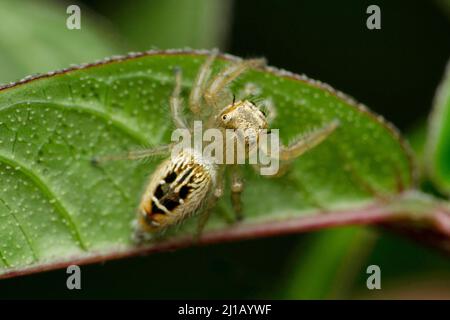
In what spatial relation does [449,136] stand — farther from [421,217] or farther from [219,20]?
[219,20]

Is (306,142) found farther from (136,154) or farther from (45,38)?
(45,38)

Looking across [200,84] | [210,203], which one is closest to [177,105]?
[200,84]

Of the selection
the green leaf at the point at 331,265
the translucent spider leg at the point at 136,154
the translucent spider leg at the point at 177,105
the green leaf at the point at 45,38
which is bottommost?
the green leaf at the point at 331,265

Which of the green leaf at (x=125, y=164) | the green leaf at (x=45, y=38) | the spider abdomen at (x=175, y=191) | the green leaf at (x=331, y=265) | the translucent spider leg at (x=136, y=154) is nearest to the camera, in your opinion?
the green leaf at (x=125, y=164)

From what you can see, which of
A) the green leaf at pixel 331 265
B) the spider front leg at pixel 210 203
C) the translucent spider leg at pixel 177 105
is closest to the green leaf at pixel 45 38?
the translucent spider leg at pixel 177 105

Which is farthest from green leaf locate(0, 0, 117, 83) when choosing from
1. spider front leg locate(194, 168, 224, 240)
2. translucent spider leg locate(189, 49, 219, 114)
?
spider front leg locate(194, 168, 224, 240)

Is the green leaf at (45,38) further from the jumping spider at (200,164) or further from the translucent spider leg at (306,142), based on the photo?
the translucent spider leg at (306,142)

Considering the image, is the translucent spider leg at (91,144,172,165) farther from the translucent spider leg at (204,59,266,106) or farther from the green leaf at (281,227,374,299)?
the green leaf at (281,227,374,299)

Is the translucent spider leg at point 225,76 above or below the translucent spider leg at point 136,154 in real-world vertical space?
above
